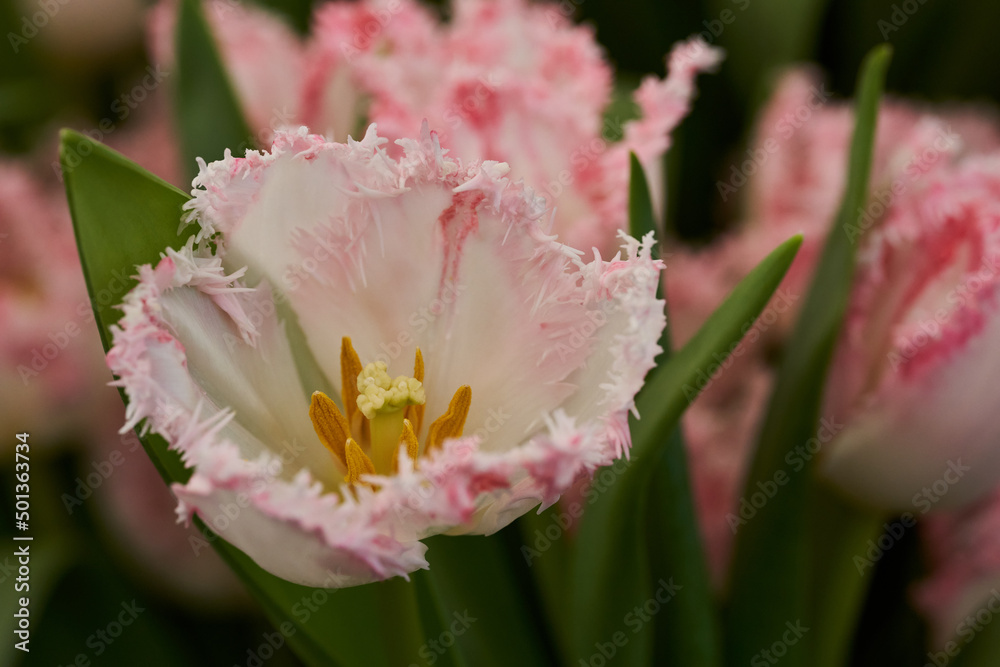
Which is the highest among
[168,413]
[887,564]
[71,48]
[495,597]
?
[71,48]

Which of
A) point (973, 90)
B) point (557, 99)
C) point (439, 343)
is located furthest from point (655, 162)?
point (973, 90)

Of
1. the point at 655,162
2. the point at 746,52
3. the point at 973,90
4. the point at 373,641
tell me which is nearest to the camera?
the point at 373,641

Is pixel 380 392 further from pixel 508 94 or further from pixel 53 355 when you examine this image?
pixel 53 355

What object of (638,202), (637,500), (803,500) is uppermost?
(638,202)

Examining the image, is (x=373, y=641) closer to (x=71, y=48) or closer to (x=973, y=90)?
(x=71, y=48)

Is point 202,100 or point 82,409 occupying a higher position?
point 202,100

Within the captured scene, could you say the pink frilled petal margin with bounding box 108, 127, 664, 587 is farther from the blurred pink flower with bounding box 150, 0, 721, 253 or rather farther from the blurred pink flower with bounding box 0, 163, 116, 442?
the blurred pink flower with bounding box 0, 163, 116, 442

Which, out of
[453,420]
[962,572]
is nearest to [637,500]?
[453,420]
